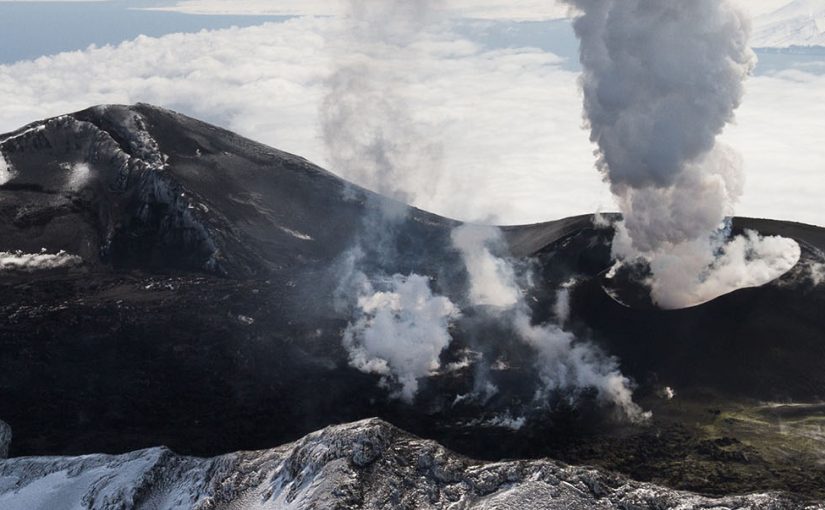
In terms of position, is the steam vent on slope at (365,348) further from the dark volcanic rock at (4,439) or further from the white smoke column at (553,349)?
the dark volcanic rock at (4,439)

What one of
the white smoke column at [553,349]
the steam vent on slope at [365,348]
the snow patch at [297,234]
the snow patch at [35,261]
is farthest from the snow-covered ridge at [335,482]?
the snow patch at [297,234]

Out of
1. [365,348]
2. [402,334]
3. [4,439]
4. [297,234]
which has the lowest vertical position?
[4,439]

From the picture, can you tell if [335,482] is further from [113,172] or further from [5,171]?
[5,171]

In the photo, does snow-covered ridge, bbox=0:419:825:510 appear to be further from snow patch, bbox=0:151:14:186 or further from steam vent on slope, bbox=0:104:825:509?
snow patch, bbox=0:151:14:186

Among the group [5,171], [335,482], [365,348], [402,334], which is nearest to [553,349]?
[402,334]

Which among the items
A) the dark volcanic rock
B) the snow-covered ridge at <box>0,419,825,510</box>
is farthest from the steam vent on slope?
the dark volcanic rock

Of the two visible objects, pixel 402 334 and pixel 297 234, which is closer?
pixel 402 334
